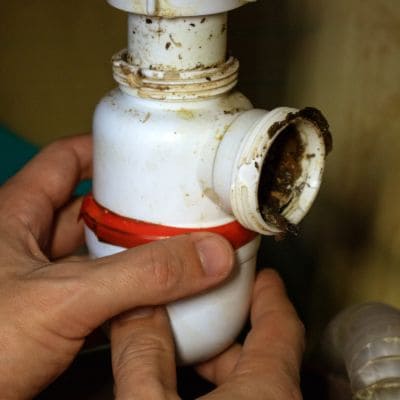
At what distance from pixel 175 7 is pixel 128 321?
0.73 ft

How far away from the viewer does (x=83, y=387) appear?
69 centimetres

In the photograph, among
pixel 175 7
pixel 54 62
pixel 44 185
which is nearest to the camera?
pixel 175 7

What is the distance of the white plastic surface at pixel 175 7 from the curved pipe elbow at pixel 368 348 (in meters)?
0.26

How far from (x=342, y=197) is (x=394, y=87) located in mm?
125

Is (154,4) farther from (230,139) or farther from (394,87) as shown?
(394,87)

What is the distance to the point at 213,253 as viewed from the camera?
1.70ft

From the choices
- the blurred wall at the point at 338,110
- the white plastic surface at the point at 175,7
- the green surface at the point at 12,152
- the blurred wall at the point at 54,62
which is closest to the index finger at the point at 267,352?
the blurred wall at the point at 338,110

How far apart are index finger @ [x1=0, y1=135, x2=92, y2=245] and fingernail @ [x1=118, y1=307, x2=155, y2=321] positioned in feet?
0.41

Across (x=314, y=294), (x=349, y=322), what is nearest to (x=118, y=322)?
(x=349, y=322)

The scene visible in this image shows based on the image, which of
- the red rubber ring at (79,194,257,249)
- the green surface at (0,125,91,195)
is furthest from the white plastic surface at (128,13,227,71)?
the green surface at (0,125,91,195)

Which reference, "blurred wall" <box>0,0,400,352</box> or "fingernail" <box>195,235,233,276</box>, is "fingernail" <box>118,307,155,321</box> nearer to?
"fingernail" <box>195,235,233,276</box>

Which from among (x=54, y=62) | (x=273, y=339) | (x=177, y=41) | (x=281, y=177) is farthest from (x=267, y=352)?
(x=54, y=62)

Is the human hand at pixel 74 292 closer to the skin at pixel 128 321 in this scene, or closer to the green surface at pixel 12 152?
the skin at pixel 128 321

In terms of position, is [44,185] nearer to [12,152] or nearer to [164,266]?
[164,266]
